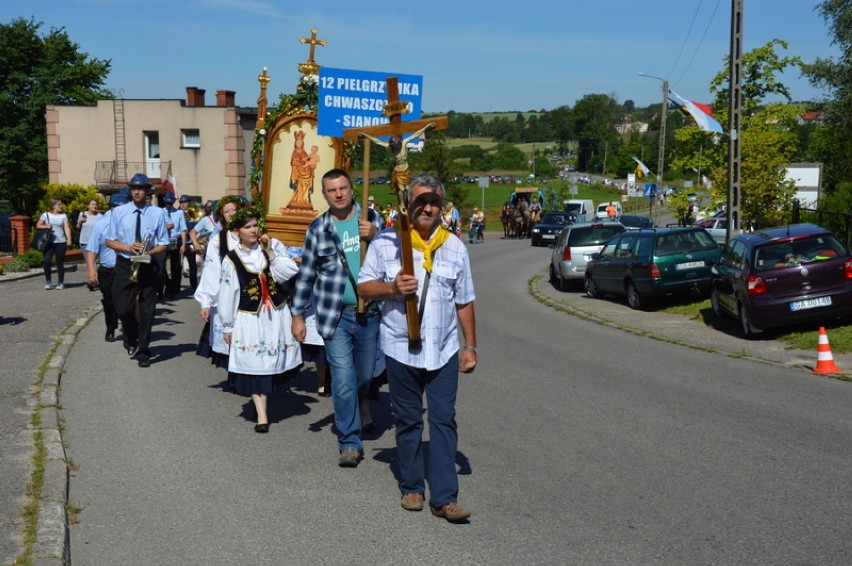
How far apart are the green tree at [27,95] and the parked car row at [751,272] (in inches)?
1899

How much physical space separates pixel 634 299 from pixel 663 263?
1.20 metres

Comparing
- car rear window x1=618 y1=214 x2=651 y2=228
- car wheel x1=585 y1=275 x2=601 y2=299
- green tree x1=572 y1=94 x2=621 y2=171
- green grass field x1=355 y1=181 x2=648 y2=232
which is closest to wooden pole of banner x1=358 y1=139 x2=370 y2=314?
car wheel x1=585 y1=275 x2=601 y2=299

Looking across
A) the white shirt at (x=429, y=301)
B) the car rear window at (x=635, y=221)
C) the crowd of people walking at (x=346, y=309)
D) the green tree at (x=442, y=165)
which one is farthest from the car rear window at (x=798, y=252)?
the green tree at (x=442, y=165)

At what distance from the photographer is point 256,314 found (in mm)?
8750

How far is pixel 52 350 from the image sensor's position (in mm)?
13062

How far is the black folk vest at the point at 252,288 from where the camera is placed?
8758 mm

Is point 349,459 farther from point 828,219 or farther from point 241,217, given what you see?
point 828,219

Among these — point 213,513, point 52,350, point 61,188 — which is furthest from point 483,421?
point 61,188

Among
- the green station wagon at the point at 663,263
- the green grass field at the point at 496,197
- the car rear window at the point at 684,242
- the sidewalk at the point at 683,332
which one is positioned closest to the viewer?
the sidewalk at the point at 683,332

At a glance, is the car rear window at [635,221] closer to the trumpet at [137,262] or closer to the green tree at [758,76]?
the green tree at [758,76]

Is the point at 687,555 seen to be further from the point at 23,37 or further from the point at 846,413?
the point at 23,37

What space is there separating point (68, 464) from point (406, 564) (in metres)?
3.12

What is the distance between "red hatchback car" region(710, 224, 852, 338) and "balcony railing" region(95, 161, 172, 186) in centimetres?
4323

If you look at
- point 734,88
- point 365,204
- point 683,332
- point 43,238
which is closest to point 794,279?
point 683,332
